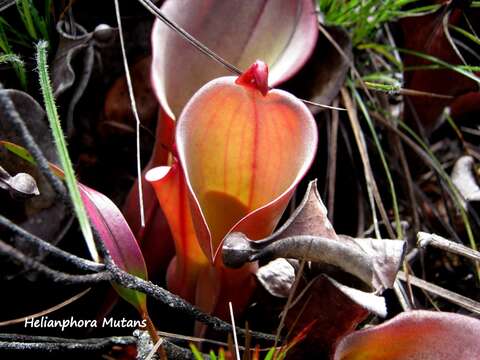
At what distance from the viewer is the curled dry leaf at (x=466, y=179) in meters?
1.14

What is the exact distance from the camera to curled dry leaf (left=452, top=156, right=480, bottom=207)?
44.8 inches

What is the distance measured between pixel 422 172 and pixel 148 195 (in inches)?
27.3

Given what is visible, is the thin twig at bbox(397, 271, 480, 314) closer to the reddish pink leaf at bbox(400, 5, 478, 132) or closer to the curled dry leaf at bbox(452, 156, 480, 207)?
the curled dry leaf at bbox(452, 156, 480, 207)

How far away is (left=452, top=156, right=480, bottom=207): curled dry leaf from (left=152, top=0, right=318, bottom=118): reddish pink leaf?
48 centimetres

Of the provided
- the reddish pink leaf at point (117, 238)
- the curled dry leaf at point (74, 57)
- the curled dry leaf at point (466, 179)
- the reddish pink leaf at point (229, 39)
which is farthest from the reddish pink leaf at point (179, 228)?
the curled dry leaf at point (466, 179)

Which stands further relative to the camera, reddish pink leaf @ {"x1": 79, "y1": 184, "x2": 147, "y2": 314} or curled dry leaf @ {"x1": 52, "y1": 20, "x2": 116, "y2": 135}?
curled dry leaf @ {"x1": 52, "y1": 20, "x2": 116, "y2": 135}

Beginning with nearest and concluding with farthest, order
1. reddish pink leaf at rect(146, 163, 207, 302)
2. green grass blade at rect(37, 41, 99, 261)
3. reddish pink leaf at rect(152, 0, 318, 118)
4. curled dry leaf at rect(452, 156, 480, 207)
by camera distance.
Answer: green grass blade at rect(37, 41, 99, 261), reddish pink leaf at rect(146, 163, 207, 302), reddish pink leaf at rect(152, 0, 318, 118), curled dry leaf at rect(452, 156, 480, 207)

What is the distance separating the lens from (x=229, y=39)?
3.25 feet

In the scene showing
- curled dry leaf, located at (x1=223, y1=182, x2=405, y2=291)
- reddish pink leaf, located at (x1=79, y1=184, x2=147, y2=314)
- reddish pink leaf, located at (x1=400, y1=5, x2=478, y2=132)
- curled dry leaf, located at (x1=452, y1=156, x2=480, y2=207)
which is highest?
reddish pink leaf, located at (x1=400, y1=5, x2=478, y2=132)

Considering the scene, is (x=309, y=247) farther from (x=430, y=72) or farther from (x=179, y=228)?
(x=430, y=72)

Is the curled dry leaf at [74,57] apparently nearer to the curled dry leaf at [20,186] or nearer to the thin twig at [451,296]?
the curled dry leaf at [20,186]

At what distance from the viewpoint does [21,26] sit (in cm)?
101

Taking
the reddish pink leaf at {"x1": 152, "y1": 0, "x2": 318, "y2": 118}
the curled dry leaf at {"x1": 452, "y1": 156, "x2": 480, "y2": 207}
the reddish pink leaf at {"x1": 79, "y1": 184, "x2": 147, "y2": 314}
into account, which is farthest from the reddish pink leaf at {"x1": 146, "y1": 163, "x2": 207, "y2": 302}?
the curled dry leaf at {"x1": 452, "y1": 156, "x2": 480, "y2": 207}

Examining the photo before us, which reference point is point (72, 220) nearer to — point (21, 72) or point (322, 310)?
point (21, 72)
